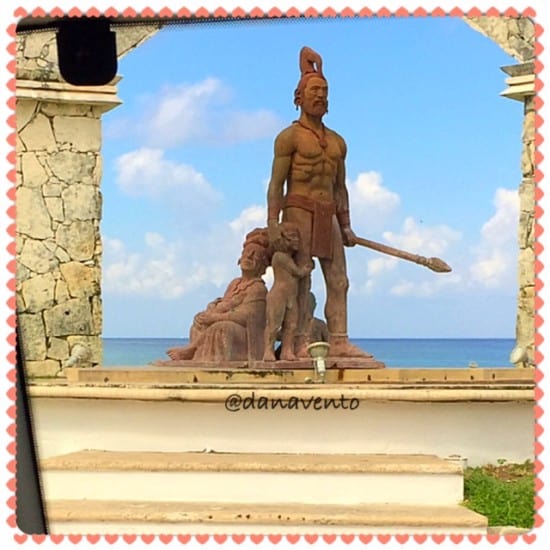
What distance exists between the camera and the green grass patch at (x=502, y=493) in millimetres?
7340

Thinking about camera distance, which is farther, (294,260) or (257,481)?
(294,260)

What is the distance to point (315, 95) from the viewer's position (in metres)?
9.27

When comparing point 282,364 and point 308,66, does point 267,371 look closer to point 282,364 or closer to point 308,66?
point 282,364

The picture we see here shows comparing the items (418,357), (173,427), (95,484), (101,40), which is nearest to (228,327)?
(173,427)

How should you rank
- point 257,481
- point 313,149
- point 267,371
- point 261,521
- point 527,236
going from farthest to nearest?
point 527,236
point 313,149
point 267,371
point 257,481
point 261,521

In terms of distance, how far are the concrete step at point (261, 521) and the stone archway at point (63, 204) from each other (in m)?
5.77

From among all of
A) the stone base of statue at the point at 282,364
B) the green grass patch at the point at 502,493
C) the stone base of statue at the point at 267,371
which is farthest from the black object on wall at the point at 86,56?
the stone base of statue at the point at 282,364

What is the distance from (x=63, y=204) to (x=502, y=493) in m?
6.58

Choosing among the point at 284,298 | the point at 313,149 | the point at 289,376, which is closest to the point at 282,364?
the point at 289,376

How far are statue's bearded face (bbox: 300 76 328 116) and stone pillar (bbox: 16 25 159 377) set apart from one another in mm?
3919

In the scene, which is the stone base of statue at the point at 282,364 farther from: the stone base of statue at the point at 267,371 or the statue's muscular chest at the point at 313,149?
the statue's muscular chest at the point at 313,149

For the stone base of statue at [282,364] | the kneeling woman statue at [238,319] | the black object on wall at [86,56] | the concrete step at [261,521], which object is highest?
the black object on wall at [86,56]

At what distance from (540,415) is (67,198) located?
6.54m

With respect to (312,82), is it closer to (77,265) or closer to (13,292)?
(13,292)
